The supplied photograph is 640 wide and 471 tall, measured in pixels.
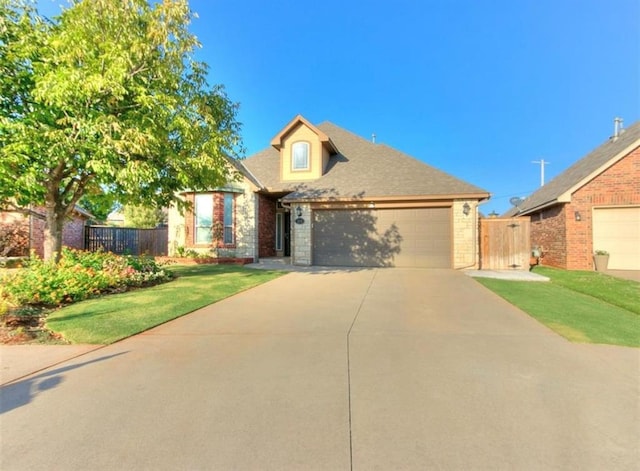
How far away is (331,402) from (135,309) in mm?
4647

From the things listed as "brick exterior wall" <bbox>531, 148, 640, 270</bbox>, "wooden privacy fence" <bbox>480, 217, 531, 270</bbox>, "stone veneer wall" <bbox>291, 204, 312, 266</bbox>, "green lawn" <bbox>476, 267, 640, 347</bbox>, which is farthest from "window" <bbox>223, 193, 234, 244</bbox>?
"brick exterior wall" <bbox>531, 148, 640, 270</bbox>

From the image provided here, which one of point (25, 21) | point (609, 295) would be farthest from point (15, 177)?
point (609, 295)

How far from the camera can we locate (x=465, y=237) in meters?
11.9

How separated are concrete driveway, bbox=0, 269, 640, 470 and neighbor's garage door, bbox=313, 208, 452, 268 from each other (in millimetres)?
7727

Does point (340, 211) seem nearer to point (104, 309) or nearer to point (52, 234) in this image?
point (104, 309)

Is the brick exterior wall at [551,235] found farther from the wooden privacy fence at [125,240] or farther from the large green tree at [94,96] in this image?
the wooden privacy fence at [125,240]

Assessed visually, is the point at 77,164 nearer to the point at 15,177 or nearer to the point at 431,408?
the point at 15,177

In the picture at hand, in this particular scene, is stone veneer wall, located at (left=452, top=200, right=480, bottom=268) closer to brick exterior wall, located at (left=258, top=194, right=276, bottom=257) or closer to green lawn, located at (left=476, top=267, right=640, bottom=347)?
green lawn, located at (left=476, top=267, right=640, bottom=347)

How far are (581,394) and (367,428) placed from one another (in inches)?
82.3

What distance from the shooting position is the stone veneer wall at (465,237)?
1183 cm

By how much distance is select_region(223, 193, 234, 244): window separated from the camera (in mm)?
14312

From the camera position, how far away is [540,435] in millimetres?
2307

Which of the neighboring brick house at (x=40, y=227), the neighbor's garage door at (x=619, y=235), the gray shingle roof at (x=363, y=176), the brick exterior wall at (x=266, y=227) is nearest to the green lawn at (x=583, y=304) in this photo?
the neighbor's garage door at (x=619, y=235)

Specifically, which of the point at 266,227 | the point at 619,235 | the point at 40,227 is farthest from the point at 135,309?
the point at 619,235
